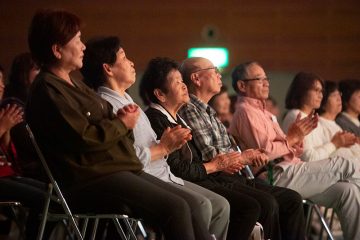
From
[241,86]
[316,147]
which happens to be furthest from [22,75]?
[316,147]

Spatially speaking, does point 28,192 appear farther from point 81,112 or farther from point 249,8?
point 249,8

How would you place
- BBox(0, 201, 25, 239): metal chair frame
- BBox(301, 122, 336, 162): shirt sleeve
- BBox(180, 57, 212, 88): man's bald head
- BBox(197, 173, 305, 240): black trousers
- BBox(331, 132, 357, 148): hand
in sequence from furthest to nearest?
BBox(331, 132, 357, 148): hand
BBox(301, 122, 336, 162): shirt sleeve
BBox(180, 57, 212, 88): man's bald head
BBox(197, 173, 305, 240): black trousers
BBox(0, 201, 25, 239): metal chair frame

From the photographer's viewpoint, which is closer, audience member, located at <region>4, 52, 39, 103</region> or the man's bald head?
audience member, located at <region>4, 52, 39, 103</region>

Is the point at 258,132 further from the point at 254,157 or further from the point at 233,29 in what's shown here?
the point at 233,29

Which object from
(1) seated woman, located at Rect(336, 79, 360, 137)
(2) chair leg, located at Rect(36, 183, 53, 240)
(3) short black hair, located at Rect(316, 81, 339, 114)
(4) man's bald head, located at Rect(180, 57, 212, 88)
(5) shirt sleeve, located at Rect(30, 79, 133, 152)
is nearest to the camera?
(5) shirt sleeve, located at Rect(30, 79, 133, 152)

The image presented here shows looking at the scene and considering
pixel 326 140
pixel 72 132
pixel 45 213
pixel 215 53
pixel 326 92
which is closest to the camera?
pixel 72 132

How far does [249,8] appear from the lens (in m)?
9.55

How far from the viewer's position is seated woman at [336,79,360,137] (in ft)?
20.2

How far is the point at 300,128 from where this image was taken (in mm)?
Result: 4941

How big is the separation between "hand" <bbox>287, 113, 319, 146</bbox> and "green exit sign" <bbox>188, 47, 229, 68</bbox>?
4.39m

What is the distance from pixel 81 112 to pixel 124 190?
340 mm

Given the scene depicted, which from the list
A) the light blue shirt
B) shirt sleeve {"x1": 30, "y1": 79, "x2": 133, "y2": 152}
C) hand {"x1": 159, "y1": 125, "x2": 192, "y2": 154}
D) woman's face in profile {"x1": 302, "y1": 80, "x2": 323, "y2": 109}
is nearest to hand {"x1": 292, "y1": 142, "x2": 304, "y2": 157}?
woman's face in profile {"x1": 302, "y1": 80, "x2": 323, "y2": 109}

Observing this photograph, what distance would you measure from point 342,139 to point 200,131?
1.39 metres

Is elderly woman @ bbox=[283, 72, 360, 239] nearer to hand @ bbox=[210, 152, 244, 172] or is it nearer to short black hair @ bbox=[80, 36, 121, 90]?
hand @ bbox=[210, 152, 244, 172]
